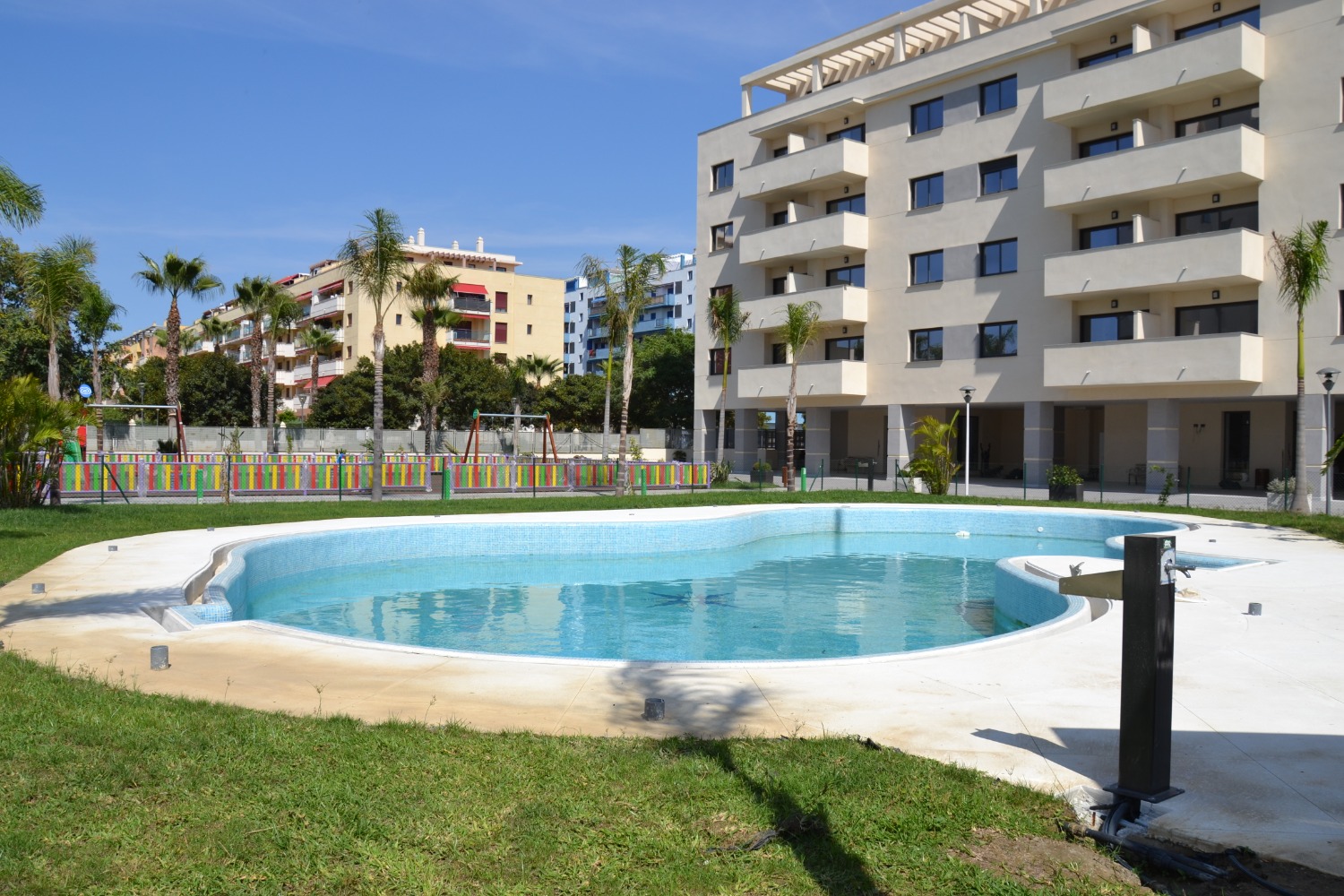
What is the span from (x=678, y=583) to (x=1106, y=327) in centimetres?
2239

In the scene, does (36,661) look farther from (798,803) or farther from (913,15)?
(913,15)

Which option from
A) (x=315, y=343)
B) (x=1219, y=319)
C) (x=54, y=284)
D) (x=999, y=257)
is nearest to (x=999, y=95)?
(x=999, y=257)

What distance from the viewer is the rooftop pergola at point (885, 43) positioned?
37.3 m

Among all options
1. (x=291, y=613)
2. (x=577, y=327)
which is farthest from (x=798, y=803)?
(x=577, y=327)

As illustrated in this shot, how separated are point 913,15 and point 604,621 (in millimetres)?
32957

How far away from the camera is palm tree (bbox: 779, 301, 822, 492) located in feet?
117

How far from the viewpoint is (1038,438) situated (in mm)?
34031

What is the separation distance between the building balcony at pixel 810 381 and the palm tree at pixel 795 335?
1.55 feet

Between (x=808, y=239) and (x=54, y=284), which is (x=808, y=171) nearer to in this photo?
(x=808, y=239)

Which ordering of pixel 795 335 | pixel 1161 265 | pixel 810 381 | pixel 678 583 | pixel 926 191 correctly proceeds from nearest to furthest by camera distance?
pixel 678 583 < pixel 1161 265 < pixel 795 335 < pixel 926 191 < pixel 810 381

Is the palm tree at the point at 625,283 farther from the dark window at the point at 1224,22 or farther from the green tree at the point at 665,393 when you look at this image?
the green tree at the point at 665,393

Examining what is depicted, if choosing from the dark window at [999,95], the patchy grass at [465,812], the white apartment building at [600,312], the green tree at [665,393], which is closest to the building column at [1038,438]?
the dark window at [999,95]

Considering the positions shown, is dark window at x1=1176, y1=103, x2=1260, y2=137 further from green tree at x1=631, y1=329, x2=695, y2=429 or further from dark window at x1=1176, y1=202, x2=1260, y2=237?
green tree at x1=631, y1=329, x2=695, y2=429

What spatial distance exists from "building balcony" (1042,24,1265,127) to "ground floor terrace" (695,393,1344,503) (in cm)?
924
